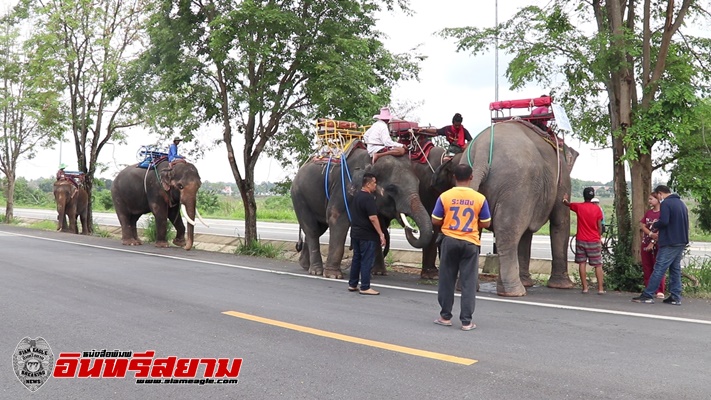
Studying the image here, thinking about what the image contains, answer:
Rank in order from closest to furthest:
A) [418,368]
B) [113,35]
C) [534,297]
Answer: [418,368], [534,297], [113,35]

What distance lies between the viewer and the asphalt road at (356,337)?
15.6 feet

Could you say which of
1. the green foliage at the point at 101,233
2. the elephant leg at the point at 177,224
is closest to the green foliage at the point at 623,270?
the elephant leg at the point at 177,224

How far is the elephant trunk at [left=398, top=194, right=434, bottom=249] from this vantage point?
9.69 metres

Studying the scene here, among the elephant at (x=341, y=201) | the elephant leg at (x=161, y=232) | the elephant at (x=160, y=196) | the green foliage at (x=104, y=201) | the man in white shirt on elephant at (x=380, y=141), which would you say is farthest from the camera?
the green foliage at (x=104, y=201)

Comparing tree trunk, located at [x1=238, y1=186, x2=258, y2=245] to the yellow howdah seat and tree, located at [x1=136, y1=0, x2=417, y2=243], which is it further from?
the yellow howdah seat

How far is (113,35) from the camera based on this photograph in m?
21.8

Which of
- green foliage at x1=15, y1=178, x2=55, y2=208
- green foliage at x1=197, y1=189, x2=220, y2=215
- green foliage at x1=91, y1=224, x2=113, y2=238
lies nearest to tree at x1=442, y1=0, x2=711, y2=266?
green foliage at x1=91, y1=224, x2=113, y2=238

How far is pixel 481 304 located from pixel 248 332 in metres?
3.23

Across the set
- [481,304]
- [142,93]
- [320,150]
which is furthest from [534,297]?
[142,93]

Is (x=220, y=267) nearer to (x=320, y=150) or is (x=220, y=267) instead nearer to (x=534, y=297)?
(x=320, y=150)

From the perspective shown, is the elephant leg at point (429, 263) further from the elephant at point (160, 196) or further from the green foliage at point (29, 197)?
the green foliage at point (29, 197)

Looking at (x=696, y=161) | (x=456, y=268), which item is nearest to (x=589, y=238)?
(x=696, y=161)

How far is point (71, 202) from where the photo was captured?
2325cm

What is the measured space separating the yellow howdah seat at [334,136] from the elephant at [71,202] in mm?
14412
